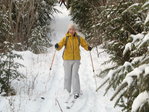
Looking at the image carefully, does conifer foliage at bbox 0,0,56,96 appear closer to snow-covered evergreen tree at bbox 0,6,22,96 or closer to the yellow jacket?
snow-covered evergreen tree at bbox 0,6,22,96

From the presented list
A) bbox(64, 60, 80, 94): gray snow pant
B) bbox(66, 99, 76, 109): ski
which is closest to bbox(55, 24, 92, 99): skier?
bbox(64, 60, 80, 94): gray snow pant

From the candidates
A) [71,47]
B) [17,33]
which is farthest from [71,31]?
[17,33]

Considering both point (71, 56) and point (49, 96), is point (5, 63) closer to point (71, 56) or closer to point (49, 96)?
point (49, 96)

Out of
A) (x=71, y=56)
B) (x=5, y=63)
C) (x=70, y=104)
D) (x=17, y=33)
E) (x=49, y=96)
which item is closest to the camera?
(x=70, y=104)

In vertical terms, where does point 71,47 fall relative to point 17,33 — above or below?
below

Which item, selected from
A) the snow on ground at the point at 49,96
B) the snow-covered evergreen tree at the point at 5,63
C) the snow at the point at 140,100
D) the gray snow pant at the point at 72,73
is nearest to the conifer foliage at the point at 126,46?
the snow at the point at 140,100

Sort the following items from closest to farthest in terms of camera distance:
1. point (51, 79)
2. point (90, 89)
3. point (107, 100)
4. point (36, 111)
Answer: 1. point (36, 111)
2. point (107, 100)
3. point (90, 89)
4. point (51, 79)

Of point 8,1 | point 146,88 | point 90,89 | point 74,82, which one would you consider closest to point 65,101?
point 74,82

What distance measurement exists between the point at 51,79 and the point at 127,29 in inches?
138

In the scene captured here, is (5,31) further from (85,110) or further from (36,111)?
(85,110)

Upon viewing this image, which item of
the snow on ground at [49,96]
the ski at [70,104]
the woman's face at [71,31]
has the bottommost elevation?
the ski at [70,104]

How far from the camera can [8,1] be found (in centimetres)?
1395

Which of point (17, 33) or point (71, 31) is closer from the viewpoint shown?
point (71, 31)

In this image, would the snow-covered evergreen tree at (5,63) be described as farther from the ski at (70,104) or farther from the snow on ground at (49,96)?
the ski at (70,104)
